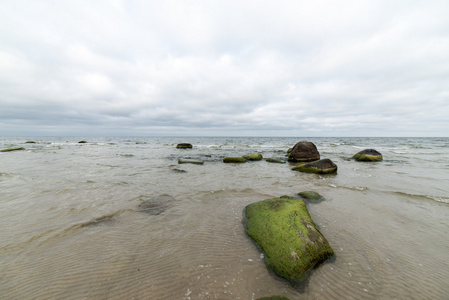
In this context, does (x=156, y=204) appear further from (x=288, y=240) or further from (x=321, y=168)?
(x=321, y=168)

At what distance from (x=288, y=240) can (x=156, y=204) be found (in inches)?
186

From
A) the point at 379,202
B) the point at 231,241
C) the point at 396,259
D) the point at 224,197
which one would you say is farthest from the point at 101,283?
the point at 379,202

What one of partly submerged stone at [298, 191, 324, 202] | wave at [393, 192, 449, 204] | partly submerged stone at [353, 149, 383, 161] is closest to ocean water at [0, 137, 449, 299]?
wave at [393, 192, 449, 204]

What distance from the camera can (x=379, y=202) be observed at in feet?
22.3

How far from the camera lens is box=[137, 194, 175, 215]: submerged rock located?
19.7 feet

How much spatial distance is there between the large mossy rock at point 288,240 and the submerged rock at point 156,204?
119 inches

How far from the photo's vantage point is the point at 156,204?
6516 millimetres

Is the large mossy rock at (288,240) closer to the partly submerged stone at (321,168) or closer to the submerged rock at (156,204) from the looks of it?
the submerged rock at (156,204)

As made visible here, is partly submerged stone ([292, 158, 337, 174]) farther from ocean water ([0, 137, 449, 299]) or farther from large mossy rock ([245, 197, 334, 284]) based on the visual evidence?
large mossy rock ([245, 197, 334, 284])

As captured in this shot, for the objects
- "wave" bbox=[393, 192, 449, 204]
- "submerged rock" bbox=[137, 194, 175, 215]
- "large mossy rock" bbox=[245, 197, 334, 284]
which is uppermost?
"large mossy rock" bbox=[245, 197, 334, 284]

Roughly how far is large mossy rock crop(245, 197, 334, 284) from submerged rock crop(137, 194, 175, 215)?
3.03 m

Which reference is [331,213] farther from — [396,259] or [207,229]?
[207,229]

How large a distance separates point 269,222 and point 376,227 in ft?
10.4

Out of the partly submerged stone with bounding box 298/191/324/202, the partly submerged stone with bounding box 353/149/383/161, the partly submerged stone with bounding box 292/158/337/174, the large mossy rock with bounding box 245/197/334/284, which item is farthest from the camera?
the partly submerged stone with bounding box 353/149/383/161
